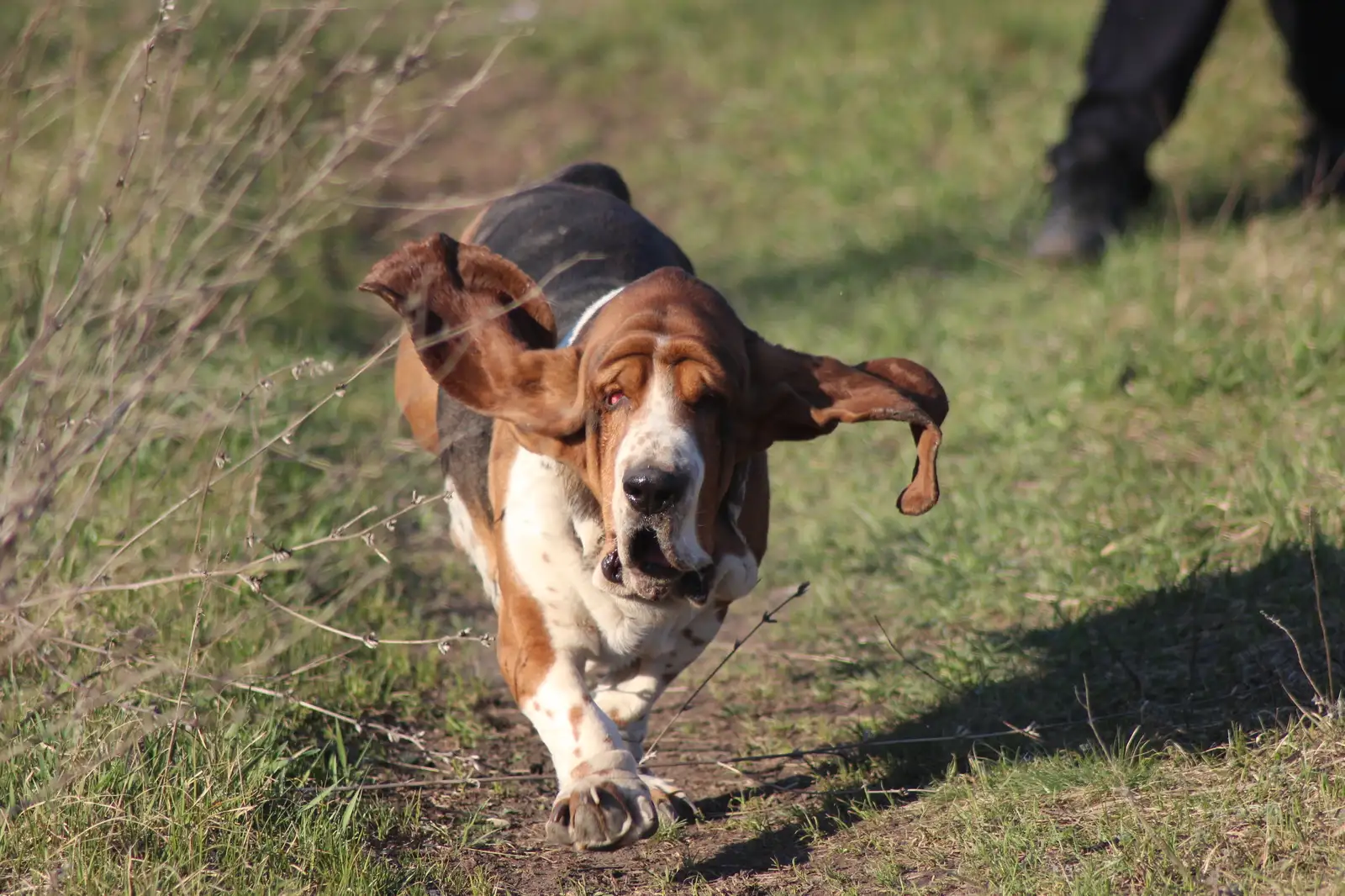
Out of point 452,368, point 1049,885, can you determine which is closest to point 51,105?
point 452,368

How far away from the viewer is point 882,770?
3.74 metres

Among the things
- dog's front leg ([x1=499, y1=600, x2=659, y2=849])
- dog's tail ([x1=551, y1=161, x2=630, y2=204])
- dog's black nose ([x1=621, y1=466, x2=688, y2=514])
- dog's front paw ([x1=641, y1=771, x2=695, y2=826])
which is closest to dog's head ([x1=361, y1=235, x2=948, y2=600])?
dog's black nose ([x1=621, y1=466, x2=688, y2=514])

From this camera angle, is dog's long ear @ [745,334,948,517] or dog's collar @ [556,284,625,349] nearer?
dog's long ear @ [745,334,948,517]

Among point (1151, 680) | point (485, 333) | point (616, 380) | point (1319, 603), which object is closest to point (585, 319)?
point (485, 333)

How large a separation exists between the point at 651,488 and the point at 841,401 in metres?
0.53

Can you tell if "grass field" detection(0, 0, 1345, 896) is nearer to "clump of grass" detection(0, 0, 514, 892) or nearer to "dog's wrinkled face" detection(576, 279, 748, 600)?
"clump of grass" detection(0, 0, 514, 892)

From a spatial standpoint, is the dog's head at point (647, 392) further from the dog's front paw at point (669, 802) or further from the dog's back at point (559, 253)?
the dog's front paw at point (669, 802)

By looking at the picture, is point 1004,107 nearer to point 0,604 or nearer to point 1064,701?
point 1064,701

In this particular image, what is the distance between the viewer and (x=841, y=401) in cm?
326

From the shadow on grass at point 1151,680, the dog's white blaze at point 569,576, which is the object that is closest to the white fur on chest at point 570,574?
the dog's white blaze at point 569,576

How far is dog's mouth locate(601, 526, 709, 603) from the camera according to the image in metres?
3.06

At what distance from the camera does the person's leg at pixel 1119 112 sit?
6.31 meters

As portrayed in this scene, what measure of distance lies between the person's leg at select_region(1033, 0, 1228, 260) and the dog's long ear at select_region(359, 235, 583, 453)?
3.78 metres

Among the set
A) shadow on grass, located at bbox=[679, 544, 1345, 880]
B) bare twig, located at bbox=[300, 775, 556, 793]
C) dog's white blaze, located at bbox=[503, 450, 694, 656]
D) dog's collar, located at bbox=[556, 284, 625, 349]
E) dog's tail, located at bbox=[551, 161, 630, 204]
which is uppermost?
dog's collar, located at bbox=[556, 284, 625, 349]
